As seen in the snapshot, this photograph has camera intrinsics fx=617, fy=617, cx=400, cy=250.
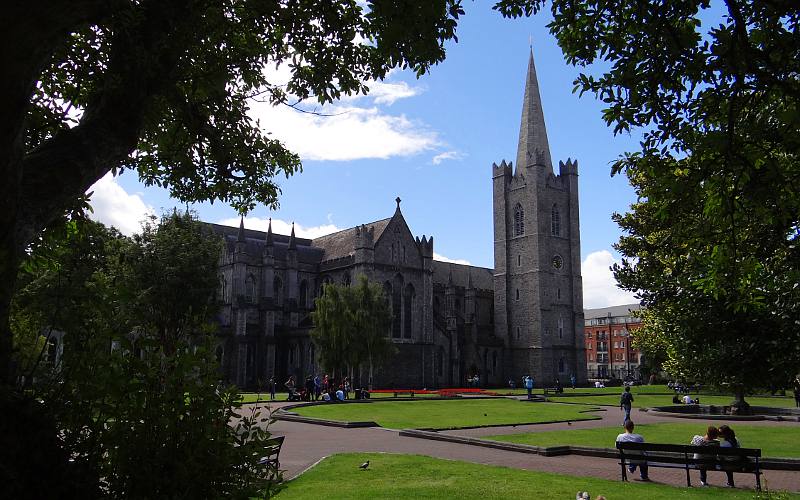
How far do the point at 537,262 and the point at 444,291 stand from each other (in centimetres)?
1158

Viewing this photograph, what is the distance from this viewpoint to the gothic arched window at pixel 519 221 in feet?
247

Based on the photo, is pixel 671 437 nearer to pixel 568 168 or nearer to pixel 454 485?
pixel 454 485

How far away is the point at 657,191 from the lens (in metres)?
8.43

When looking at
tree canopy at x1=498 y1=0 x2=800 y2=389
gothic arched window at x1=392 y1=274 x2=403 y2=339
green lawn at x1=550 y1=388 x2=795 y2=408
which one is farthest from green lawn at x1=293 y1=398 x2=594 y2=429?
gothic arched window at x1=392 y1=274 x2=403 y2=339

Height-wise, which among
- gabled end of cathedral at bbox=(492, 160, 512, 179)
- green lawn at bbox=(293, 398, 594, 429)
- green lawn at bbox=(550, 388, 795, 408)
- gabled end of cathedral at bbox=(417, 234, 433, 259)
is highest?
gabled end of cathedral at bbox=(492, 160, 512, 179)

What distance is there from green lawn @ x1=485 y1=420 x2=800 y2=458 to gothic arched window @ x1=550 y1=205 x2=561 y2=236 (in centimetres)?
5039

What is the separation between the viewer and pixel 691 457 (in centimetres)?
1328

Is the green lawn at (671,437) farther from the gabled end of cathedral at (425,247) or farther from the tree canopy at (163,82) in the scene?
the gabled end of cathedral at (425,247)

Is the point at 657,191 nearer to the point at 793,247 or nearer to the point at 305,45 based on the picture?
the point at 793,247

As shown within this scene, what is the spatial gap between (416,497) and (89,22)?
28.7ft

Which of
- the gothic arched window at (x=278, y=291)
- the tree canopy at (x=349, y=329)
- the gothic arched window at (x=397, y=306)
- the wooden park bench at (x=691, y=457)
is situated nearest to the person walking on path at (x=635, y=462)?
the wooden park bench at (x=691, y=457)

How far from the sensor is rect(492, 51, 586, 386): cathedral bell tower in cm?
7206

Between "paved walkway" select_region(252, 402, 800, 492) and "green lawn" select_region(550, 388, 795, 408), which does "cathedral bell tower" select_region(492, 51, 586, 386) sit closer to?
"green lawn" select_region(550, 388, 795, 408)

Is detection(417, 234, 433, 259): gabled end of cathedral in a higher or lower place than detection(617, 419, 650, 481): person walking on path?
higher
